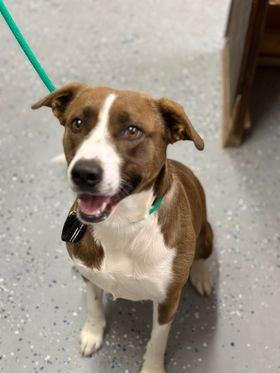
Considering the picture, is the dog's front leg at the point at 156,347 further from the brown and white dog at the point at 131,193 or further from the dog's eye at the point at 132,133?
the dog's eye at the point at 132,133

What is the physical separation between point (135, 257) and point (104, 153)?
13.9 inches

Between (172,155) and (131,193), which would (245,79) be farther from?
(131,193)

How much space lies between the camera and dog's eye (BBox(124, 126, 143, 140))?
1062 millimetres

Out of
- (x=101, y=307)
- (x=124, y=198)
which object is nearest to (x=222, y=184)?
(x=101, y=307)

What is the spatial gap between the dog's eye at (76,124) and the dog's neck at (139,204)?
195 mm

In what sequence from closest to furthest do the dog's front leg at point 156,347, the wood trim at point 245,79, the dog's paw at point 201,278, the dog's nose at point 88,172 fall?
the dog's nose at point 88,172 < the dog's front leg at point 156,347 < the dog's paw at point 201,278 < the wood trim at point 245,79

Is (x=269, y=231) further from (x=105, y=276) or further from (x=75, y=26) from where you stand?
(x=75, y=26)

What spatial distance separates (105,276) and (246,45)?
1148 millimetres

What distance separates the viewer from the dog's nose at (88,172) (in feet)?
3.24

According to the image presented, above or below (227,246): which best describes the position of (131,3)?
above

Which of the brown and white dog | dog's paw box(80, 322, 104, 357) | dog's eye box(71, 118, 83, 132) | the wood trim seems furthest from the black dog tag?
the wood trim

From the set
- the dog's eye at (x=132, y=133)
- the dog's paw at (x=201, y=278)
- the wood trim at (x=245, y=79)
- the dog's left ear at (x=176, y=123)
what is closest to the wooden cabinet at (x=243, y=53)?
the wood trim at (x=245, y=79)

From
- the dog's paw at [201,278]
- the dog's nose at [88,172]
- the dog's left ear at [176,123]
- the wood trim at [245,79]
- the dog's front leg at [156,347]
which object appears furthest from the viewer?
the wood trim at [245,79]

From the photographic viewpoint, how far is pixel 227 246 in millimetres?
1913
